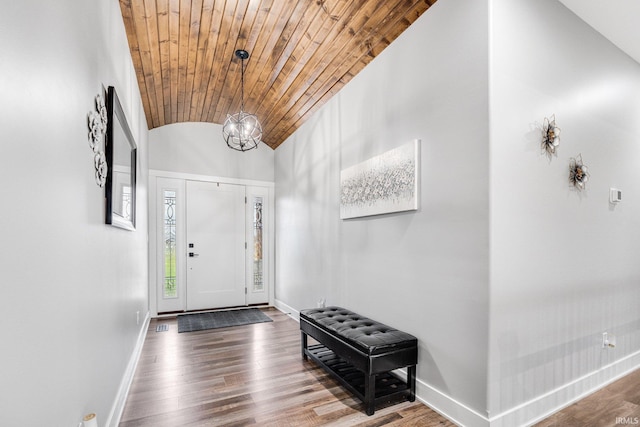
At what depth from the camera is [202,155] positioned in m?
5.39

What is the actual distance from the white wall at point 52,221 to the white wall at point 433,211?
2060mm

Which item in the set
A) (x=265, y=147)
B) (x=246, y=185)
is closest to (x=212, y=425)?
(x=246, y=185)

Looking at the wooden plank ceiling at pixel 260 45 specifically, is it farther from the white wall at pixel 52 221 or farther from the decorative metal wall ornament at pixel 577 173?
the decorative metal wall ornament at pixel 577 173

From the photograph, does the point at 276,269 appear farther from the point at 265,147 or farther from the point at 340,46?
the point at 340,46

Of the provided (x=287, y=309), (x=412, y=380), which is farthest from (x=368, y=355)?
(x=287, y=309)

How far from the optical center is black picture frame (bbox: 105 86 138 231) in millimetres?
1926

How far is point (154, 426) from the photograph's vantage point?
2.10 metres

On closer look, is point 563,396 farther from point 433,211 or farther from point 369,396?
point 433,211

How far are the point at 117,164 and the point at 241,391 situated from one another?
1937 mm

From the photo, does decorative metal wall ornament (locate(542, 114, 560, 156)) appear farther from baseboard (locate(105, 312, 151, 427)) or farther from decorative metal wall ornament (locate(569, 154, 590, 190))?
baseboard (locate(105, 312, 151, 427))

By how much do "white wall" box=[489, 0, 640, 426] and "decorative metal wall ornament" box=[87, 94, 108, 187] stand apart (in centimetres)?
219

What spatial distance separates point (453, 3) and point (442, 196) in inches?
51.9

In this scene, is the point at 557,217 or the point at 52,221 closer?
the point at 52,221

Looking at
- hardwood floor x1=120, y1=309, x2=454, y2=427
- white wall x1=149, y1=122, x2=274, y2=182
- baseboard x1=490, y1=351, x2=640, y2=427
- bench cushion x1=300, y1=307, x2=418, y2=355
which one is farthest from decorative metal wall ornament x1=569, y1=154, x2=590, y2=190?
Answer: white wall x1=149, y1=122, x2=274, y2=182
